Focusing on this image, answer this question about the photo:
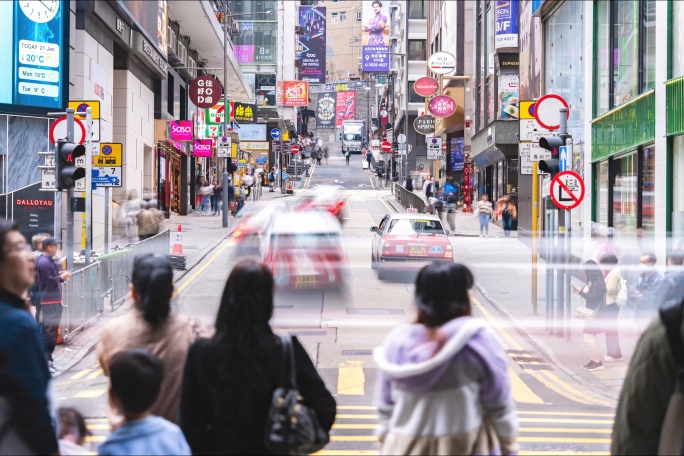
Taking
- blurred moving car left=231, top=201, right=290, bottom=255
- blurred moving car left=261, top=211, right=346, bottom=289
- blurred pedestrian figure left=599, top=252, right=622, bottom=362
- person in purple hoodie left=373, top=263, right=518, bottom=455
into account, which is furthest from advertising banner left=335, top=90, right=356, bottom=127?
person in purple hoodie left=373, top=263, right=518, bottom=455

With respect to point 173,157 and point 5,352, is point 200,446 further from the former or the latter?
point 173,157

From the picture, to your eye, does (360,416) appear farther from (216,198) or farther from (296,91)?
(296,91)

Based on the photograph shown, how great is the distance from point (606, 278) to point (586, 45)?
38.1 ft

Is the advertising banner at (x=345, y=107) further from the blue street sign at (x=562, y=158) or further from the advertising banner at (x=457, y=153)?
the blue street sign at (x=562, y=158)

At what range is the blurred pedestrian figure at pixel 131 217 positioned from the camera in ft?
71.8

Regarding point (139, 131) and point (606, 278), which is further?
point (139, 131)

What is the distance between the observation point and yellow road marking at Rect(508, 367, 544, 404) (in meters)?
10.2

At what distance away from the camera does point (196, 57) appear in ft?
140

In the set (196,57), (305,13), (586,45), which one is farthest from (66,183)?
(305,13)

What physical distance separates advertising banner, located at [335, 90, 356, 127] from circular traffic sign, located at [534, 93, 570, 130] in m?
145

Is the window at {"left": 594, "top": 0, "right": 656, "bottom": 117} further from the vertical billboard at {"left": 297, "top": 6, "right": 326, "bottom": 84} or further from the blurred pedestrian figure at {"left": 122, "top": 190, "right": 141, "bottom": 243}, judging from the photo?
the vertical billboard at {"left": 297, "top": 6, "right": 326, "bottom": 84}

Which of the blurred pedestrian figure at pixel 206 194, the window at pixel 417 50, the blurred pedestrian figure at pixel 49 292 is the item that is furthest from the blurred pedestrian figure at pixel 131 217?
the window at pixel 417 50

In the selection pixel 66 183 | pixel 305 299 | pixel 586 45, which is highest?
pixel 586 45

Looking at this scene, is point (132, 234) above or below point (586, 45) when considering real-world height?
below
